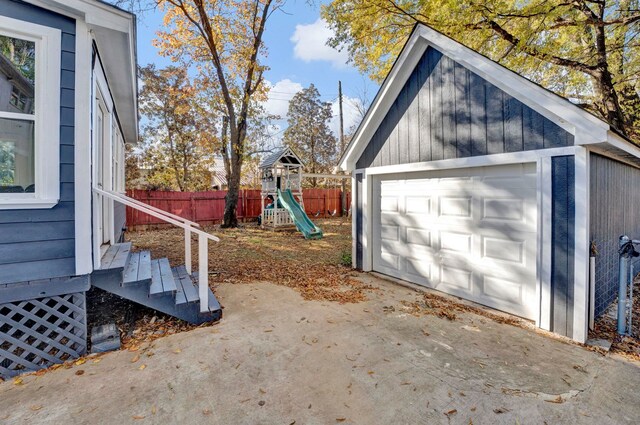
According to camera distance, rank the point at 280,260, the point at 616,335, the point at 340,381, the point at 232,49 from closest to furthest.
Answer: the point at 340,381 → the point at 616,335 → the point at 280,260 → the point at 232,49

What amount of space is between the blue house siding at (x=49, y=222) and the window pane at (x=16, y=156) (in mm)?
235

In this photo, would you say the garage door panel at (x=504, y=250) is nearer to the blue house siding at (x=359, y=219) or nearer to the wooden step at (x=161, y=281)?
the blue house siding at (x=359, y=219)

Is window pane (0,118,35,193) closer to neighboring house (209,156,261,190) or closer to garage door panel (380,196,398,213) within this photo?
garage door panel (380,196,398,213)

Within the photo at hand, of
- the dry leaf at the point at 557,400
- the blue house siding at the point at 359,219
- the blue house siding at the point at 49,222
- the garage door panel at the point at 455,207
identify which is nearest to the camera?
the dry leaf at the point at 557,400

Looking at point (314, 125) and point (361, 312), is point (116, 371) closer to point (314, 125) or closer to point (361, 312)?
point (361, 312)

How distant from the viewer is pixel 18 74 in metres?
2.90

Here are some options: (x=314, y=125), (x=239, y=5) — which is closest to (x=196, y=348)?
(x=239, y=5)

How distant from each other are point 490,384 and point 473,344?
767 millimetres

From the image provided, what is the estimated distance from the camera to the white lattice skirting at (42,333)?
2.84 m

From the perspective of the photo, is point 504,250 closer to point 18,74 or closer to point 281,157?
point 18,74

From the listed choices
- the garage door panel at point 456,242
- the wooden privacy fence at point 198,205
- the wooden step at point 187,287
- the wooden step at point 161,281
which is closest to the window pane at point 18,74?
the wooden step at point 161,281

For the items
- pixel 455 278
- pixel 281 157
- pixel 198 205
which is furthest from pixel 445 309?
pixel 198 205

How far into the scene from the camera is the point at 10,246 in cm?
282

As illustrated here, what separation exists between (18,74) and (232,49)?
12.7m
